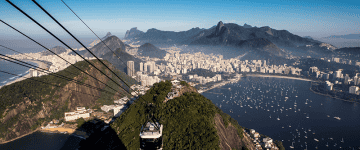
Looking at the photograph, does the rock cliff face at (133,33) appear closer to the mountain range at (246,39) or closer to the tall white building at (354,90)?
the mountain range at (246,39)

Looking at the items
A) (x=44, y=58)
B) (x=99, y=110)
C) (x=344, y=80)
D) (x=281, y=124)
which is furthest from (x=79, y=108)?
(x=344, y=80)

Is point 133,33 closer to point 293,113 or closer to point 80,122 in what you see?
point 293,113

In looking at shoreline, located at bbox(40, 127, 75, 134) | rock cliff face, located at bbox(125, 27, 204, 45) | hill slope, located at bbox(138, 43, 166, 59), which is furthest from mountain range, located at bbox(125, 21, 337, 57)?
shoreline, located at bbox(40, 127, 75, 134)

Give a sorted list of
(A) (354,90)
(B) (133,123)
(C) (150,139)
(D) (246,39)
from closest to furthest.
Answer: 1. (C) (150,139)
2. (B) (133,123)
3. (A) (354,90)
4. (D) (246,39)

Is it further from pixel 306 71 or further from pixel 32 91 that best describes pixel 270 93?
pixel 32 91

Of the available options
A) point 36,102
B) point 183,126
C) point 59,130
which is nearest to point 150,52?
point 36,102
